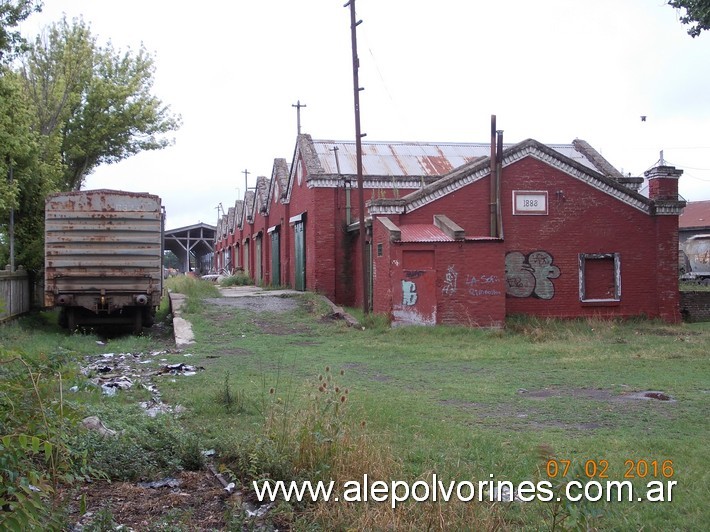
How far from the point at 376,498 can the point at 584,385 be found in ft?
22.1

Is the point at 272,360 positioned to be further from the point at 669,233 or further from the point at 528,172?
the point at 669,233

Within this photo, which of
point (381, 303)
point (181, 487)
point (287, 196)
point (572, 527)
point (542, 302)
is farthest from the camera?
point (287, 196)

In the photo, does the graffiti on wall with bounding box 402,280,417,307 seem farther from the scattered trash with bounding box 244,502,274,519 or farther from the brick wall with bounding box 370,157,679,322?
the scattered trash with bounding box 244,502,274,519

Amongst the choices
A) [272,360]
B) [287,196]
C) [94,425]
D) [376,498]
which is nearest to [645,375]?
[272,360]

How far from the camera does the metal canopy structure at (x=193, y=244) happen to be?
6775 cm

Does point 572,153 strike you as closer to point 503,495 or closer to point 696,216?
point 503,495

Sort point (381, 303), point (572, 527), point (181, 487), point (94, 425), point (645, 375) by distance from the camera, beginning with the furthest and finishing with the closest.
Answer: point (381, 303) < point (645, 375) < point (94, 425) < point (181, 487) < point (572, 527)

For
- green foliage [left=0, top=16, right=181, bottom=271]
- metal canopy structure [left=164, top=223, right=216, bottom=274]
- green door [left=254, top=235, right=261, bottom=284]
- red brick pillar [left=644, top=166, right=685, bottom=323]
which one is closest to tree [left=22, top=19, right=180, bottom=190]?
green foliage [left=0, top=16, right=181, bottom=271]

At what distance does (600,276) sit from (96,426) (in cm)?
1887

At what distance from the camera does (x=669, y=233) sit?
2244 cm

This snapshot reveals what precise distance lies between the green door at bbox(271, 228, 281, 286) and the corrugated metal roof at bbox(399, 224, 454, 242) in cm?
1390

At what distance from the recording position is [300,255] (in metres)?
28.7

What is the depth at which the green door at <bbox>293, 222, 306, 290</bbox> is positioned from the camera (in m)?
28.2

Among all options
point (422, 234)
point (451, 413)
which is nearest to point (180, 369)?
point (451, 413)
